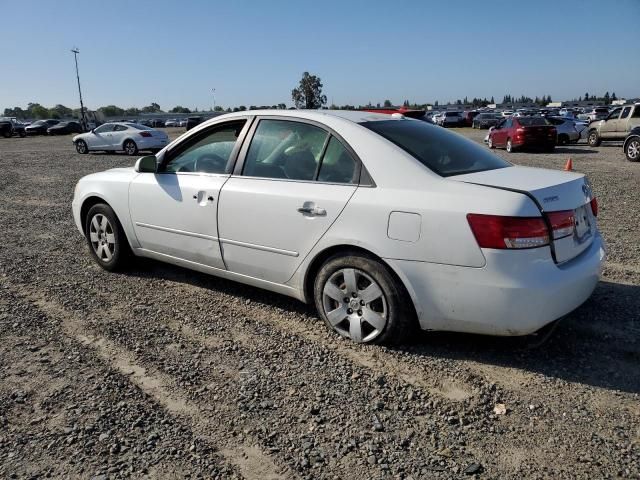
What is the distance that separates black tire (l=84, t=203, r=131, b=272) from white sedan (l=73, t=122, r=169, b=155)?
17.0 m

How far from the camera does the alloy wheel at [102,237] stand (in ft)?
17.3

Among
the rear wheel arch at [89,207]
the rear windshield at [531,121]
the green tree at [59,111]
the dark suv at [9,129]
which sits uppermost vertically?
the green tree at [59,111]

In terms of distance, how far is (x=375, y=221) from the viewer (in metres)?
3.34

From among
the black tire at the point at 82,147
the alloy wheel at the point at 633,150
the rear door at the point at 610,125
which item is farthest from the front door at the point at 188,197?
the black tire at the point at 82,147

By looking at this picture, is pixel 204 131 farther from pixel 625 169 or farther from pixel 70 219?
pixel 625 169

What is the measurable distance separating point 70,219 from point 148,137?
47.0 feet

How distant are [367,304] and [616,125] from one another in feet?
68.6

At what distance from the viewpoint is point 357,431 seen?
8.89 feet

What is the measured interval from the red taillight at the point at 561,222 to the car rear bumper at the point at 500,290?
0.17 meters

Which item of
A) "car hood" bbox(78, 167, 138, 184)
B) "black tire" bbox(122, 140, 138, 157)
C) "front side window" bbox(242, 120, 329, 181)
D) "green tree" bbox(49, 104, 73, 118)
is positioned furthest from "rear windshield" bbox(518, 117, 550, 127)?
"green tree" bbox(49, 104, 73, 118)

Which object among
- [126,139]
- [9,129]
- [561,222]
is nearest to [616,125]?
[126,139]

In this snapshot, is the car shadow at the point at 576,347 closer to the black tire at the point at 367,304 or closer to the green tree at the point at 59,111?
the black tire at the point at 367,304

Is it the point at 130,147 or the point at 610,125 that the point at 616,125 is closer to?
the point at 610,125

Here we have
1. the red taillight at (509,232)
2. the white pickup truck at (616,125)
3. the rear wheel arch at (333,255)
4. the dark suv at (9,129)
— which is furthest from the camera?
the dark suv at (9,129)
